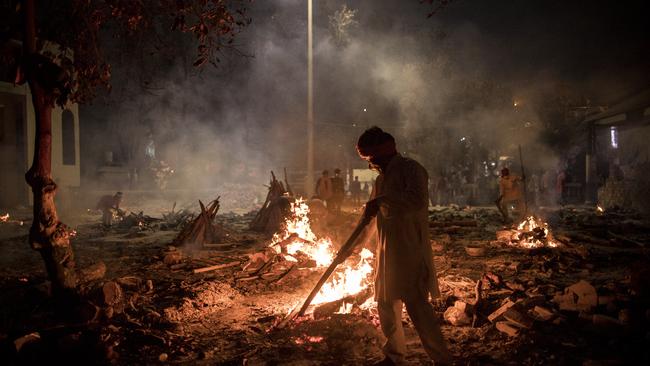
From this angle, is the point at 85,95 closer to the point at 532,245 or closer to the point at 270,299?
the point at 270,299

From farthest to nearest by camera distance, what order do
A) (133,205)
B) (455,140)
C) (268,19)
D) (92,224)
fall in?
(268,19) → (455,140) → (133,205) → (92,224)

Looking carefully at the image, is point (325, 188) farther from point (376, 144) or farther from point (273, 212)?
point (376, 144)

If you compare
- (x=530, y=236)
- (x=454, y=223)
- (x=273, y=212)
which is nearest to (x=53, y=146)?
(x=273, y=212)

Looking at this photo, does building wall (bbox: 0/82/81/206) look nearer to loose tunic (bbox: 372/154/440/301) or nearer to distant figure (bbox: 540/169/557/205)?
loose tunic (bbox: 372/154/440/301)

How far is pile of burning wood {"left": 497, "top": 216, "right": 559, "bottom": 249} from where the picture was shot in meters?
9.52

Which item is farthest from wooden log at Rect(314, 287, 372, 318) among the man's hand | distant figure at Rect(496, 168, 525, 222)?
distant figure at Rect(496, 168, 525, 222)

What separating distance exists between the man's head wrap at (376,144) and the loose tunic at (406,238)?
0.66 feet

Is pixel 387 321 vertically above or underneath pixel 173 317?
above

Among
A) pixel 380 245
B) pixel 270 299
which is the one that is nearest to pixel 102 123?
pixel 270 299

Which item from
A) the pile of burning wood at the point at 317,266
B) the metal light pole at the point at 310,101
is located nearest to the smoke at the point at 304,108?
the metal light pole at the point at 310,101

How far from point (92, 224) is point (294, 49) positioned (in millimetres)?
20935

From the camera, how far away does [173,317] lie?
5148mm

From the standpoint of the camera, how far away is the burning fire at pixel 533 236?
31.2ft

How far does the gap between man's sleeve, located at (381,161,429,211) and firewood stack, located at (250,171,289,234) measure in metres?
9.01
